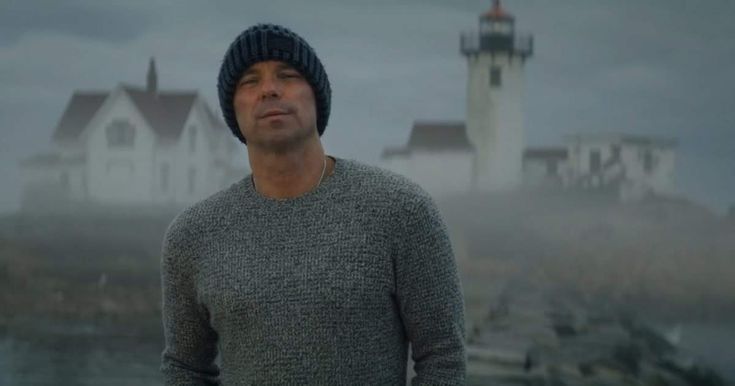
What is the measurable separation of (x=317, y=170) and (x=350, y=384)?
0.30 meters

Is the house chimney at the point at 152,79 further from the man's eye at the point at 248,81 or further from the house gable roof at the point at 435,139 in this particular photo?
the man's eye at the point at 248,81

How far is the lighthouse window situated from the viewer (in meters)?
9.55

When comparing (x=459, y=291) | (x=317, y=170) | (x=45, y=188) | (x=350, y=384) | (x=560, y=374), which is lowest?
(x=560, y=374)

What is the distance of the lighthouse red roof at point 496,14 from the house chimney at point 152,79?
337 centimetres

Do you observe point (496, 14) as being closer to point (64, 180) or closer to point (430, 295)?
point (64, 180)

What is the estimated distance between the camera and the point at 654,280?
377 inches

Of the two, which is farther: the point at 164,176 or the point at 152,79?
the point at 152,79

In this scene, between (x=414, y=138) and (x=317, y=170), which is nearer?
(x=317, y=170)

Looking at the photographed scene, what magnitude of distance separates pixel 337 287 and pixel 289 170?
185 mm

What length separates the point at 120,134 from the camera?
9.85m

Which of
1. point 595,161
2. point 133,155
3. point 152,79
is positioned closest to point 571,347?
point 595,161

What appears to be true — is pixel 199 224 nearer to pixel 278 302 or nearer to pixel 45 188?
pixel 278 302

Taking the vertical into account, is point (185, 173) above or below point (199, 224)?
below

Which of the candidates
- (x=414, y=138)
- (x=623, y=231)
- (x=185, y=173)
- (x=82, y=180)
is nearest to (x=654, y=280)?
(x=623, y=231)
